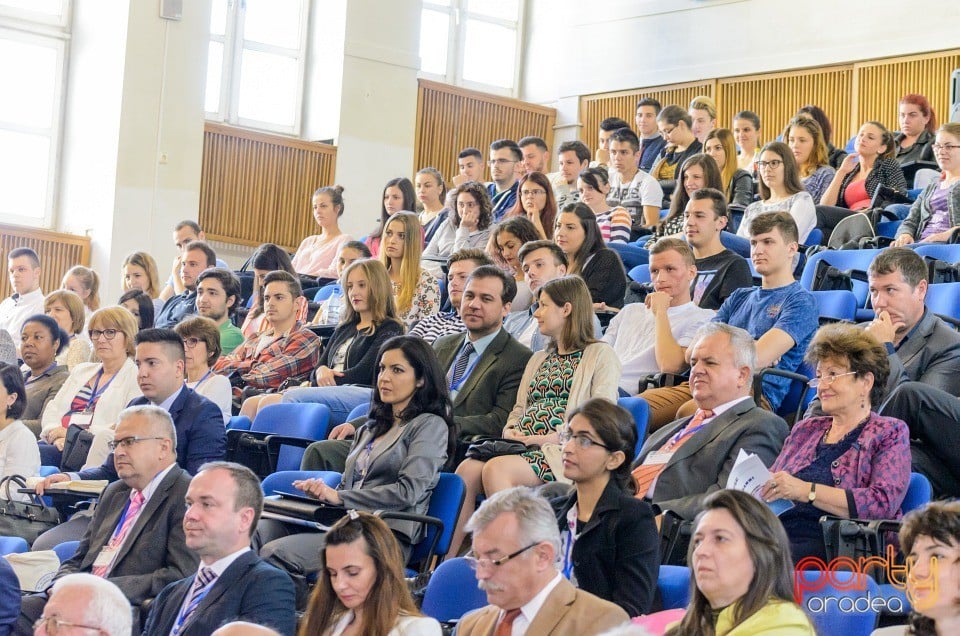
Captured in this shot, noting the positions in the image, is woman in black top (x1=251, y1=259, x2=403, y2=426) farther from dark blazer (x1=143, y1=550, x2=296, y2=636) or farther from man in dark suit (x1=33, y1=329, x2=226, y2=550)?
dark blazer (x1=143, y1=550, x2=296, y2=636)

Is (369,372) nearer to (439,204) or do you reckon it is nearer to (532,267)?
(532,267)

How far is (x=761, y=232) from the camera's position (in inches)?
190

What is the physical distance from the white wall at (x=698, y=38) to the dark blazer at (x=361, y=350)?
6.04m

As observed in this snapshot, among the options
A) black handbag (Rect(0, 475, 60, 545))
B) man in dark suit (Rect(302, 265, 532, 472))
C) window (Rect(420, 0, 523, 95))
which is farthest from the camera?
window (Rect(420, 0, 523, 95))

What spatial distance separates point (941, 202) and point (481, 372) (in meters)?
2.81

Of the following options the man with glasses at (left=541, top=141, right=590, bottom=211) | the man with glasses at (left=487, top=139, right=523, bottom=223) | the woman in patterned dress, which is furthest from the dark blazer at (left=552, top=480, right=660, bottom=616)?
the man with glasses at (left=541, top=141, right=590, bottom=211)

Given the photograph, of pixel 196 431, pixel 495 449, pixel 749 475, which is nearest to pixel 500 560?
pixel 749 475

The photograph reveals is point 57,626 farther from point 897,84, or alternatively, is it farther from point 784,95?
point 784,95

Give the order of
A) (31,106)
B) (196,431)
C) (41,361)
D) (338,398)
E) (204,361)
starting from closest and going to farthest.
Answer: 1. (196,431)
2. (338,398)
3. (204,361)
4. (41,361)
5. (31,106)

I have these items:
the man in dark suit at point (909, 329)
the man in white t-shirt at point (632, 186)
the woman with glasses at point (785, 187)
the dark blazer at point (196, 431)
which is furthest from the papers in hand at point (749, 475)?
the man in white t-shirt at point (632, 186)

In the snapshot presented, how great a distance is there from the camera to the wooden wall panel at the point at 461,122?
11.6m

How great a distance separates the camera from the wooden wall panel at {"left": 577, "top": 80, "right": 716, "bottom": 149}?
11250 mm

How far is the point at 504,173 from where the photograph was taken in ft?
27.4

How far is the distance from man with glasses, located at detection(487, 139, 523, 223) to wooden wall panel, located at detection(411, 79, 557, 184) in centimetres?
308
